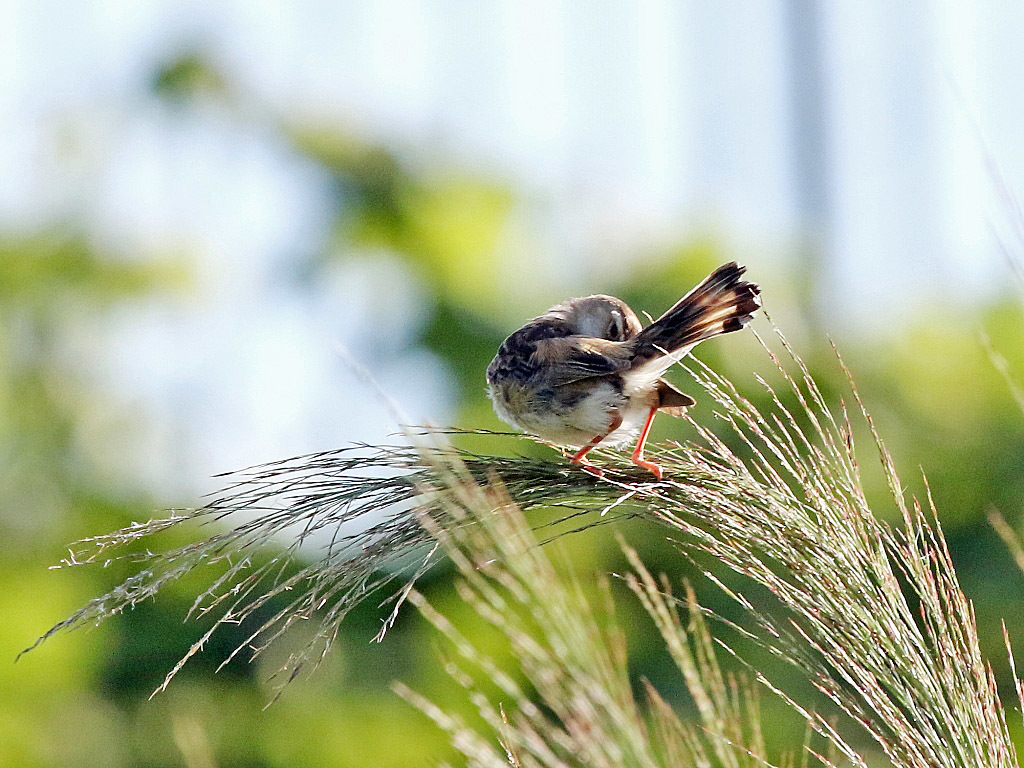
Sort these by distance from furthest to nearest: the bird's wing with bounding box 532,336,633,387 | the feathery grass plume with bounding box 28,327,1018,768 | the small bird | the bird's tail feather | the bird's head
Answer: the bird's head → the bird's wing with bounding box 532,336,633,387 → the small bird → the bird's tail feather → the feathery grass plume with bounding box 28,327,1018,768

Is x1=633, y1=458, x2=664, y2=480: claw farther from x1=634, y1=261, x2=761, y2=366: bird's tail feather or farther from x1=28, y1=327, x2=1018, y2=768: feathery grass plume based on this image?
x1=634, y1=261, x2=761, y2=366: bird's tail feather

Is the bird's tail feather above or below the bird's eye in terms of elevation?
above

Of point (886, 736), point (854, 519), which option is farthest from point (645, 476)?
point (886, 736)

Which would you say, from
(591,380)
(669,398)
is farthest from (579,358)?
(669,398)

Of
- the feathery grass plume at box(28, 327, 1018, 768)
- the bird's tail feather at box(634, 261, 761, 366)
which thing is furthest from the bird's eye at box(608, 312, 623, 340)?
the feathery grass plume at box(28, 327, 1018, 768)

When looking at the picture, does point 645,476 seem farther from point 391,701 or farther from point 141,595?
point 391,701

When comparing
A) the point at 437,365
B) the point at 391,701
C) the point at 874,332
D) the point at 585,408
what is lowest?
the point at 391,701

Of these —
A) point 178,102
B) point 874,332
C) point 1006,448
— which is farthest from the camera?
point 178,102

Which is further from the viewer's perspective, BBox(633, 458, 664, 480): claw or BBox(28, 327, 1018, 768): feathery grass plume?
BBox(633, 458, 664, 480): claw
